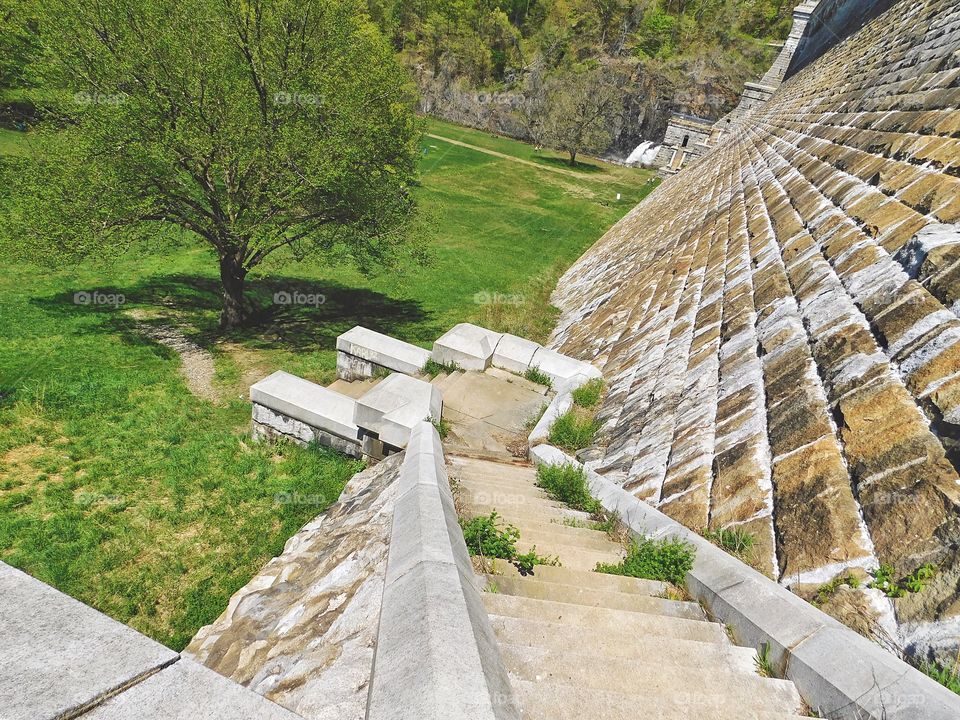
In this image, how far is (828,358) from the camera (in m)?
3.43

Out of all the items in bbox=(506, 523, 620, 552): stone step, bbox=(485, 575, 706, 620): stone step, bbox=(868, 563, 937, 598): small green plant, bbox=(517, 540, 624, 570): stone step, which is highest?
bbox=(868, 563, 937, 598): small green plant

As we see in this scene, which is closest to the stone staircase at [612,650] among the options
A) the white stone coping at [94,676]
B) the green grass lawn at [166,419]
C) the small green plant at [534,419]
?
the white stone coping at [94,676]

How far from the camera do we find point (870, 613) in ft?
7.55

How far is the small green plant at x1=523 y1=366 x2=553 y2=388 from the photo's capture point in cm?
749

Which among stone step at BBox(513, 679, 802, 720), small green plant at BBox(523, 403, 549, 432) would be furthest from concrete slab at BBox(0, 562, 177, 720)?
small green plant at BBox(523, 403, 549, 432)

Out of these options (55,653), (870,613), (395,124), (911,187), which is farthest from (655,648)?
(395,124)

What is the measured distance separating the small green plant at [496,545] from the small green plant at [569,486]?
→ 3.09ft

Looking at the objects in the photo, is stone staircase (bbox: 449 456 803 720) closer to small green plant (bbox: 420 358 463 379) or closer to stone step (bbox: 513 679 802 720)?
stone step (bbox: 513 679 802 720)

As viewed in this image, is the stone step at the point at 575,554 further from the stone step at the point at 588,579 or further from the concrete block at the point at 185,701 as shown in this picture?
the concrete block at the point at 185,701

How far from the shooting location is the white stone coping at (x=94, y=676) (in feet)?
5.43

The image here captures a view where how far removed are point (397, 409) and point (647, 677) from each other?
4341 millimetres

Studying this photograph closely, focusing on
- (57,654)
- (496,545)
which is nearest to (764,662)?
(496,545)

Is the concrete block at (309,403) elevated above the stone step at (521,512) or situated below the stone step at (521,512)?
below

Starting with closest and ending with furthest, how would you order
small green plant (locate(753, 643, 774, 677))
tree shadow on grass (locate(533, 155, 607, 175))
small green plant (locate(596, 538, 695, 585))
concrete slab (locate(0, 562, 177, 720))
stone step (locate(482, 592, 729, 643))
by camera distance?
1. concrete slab (locate(0, 562, 177, 720))
2. small green plant (locate(753, 643, 774, 677))
3. stone step (locate(482, 592, 729, 643))
4. small green plant (locate(596, 538, 695, 585))
5. tree shadow on grass (locate(533, 155, 607, 175))
